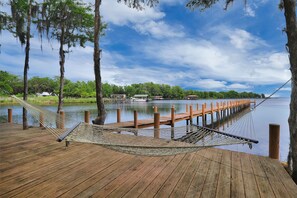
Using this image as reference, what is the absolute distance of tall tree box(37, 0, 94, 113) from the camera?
6090 millimetres

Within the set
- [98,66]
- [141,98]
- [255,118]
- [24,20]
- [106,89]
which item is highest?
[24,20]

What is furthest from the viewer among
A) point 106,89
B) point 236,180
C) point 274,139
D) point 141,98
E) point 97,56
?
point 141,98

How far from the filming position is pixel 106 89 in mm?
63125

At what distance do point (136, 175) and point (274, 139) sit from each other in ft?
7.35

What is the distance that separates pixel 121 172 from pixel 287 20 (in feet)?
9.92

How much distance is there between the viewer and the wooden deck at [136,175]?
1.96 meters

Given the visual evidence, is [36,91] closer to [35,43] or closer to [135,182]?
[35,43]

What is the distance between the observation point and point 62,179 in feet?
7.32

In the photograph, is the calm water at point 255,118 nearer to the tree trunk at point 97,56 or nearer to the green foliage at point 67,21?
the tree trunk at point 97,56

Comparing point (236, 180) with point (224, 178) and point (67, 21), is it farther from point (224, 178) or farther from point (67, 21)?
point (67, 21)

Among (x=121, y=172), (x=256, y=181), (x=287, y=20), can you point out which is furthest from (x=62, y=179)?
(x=287, y=20)

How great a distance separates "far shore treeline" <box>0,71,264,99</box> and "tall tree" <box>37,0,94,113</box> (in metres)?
24.1

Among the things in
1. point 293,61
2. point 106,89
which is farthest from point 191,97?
point 293,61

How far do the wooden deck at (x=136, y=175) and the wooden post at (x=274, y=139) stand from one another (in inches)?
6.0
